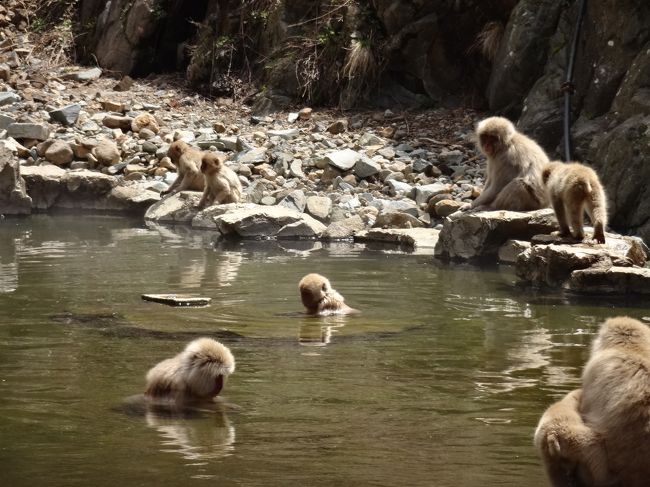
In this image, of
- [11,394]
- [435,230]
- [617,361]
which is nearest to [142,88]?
[435,230]

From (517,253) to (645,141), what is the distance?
2834 millimetres

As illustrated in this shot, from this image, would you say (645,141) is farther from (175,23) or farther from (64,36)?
(64,36)

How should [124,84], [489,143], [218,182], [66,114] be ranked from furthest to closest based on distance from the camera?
[124,84] < [66,114] < [218,182] < [489,143]

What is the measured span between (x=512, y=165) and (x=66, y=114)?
9.49 metres

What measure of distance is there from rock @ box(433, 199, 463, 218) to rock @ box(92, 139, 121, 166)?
543 centimetres

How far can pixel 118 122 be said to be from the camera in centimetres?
1903

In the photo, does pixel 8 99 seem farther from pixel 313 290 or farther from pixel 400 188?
pixel 313 290

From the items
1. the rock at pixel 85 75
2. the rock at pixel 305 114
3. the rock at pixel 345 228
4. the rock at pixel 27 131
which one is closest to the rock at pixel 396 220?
the rock at pixel 345 228

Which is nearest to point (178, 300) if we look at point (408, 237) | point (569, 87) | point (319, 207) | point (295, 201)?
point (408, 237)

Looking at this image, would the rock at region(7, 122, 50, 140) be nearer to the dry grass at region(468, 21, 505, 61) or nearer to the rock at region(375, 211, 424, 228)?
the rock at region(375, 211, 424, 228)

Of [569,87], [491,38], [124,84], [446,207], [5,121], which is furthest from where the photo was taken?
[124,84]

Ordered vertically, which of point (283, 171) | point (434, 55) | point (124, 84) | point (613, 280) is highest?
point (434, 55)

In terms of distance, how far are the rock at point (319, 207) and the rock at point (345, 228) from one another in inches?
15.3

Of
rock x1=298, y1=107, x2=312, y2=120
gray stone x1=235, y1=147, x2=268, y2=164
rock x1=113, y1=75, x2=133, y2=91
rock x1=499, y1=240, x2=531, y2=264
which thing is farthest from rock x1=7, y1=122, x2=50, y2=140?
rock x1=499, y1=240, x2=531, y2=264
